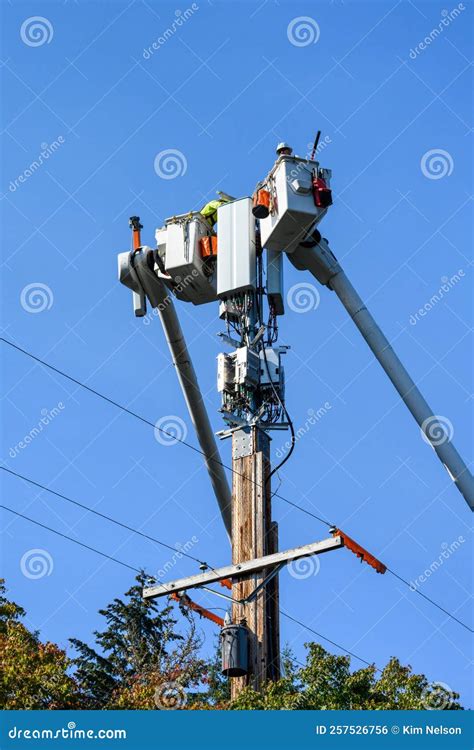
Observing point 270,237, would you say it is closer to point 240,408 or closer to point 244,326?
point 244,326

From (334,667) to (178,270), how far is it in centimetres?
677

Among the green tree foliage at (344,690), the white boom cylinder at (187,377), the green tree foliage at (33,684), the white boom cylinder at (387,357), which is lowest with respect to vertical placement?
the green tree foliage at (33,684)

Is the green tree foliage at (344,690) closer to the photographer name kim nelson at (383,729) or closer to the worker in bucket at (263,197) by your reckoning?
the photographer name kim nelson at (383,729)

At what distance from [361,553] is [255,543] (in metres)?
1.45

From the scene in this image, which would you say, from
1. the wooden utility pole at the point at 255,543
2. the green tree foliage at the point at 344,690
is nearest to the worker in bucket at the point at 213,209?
the wooden utility pole at the point at 255,543

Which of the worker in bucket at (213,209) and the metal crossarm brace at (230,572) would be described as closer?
the metal crossarm brace at (230,572)

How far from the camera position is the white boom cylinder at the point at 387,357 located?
19078 millimetres

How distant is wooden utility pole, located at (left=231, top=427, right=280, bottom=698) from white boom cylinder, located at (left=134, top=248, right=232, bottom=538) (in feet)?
7.73

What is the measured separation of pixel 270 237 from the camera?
19438 mm

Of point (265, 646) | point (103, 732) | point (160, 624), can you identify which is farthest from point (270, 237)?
point (160, 624)

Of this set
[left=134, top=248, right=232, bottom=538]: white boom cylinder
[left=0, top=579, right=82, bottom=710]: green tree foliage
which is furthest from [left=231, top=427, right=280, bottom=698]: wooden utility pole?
[left=0, top=579, right=82, bottom=710]: green tree foliage

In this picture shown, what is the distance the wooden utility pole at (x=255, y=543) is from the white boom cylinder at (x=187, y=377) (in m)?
2.36

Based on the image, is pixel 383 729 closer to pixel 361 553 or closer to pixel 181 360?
pixel 361 553

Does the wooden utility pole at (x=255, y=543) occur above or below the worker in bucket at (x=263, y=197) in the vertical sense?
below
